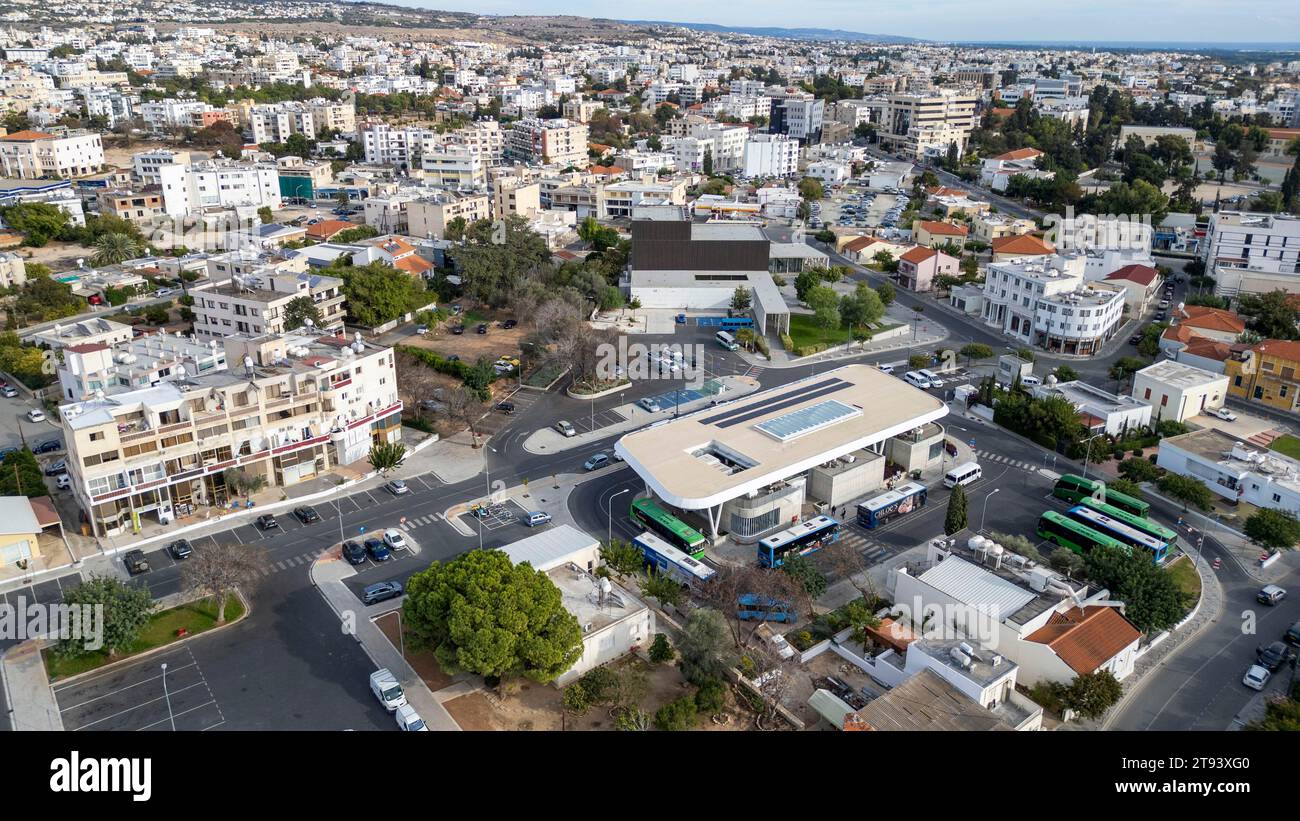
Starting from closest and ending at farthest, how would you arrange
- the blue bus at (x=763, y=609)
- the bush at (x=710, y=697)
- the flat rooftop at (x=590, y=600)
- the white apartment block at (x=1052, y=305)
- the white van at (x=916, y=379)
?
the bush at (x=710, y=697) → the flat rooftop at (x=590, y=600) → the blue bus at (x=763, y=609) → the white van at (x=916, y=379) → the white apartment block at (x=1052, y=305)

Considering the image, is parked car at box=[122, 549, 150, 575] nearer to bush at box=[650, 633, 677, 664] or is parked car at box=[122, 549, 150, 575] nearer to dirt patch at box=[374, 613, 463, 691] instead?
dirt patch at box=[374, 613, 463, 691]

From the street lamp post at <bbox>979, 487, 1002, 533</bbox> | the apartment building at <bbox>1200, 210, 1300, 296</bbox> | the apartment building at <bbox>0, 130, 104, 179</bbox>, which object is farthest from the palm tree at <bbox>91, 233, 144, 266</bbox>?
the apartment building at <bbox>1200, 210, 1300, 296</bbox>

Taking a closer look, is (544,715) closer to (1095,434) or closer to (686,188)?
(1095,434)

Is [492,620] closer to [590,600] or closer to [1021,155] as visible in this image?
[590,600]

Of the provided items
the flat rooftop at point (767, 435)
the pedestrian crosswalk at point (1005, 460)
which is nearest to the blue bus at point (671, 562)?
the flat rooftop at point (767, 435)

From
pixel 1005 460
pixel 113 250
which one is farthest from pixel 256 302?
pixel 1005 460

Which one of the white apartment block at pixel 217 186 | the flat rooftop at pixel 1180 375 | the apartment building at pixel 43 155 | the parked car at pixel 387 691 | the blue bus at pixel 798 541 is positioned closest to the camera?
the parked car at pixel 387 691

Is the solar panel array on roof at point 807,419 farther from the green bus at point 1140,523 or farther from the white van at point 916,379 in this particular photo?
the white van at point 916,379
